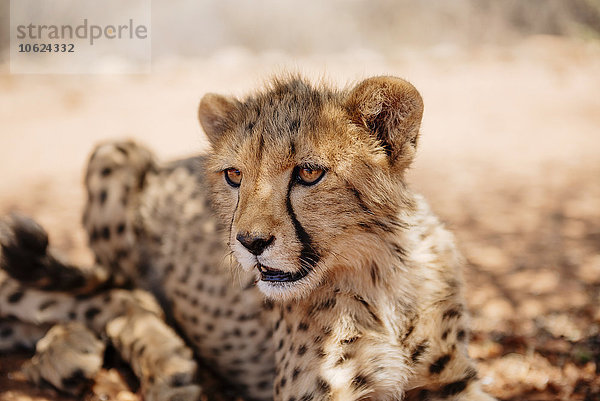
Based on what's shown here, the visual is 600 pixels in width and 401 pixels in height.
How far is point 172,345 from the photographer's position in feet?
9.09

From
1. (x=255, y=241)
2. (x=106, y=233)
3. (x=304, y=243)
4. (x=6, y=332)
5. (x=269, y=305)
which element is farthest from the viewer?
(x=106, y=233)

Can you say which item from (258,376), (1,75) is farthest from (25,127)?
(258,376)

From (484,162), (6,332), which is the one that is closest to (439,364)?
(6,332)

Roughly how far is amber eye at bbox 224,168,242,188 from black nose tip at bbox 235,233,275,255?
0.32m

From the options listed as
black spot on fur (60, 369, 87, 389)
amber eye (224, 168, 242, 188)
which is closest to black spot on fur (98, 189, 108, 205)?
black spot on fur (60, 369, 87, 389)

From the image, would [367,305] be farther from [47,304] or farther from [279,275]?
[47,304]

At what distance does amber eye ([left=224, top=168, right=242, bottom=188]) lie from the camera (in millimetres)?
1999

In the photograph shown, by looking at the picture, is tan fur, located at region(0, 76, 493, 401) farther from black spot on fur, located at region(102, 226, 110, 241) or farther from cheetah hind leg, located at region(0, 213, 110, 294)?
black spot on fur, located at region(102, 226, 110, 241)

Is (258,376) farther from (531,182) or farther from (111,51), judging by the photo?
(111,51)

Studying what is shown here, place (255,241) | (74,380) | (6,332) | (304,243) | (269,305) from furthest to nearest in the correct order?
(6,332), (74,380), (269,305), (304,243), (255,241)

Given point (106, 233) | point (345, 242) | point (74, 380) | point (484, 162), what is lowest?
point (74, 380)

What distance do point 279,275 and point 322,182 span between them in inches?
12.6

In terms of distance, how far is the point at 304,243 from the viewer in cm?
182

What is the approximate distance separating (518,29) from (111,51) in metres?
7.87
